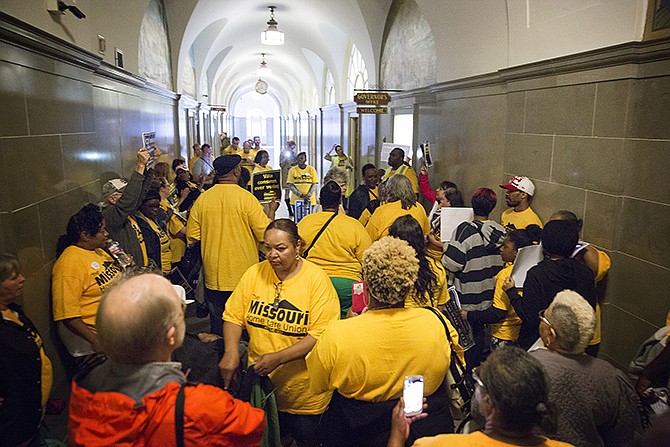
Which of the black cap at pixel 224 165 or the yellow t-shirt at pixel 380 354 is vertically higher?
the black cap at pixel 224 165

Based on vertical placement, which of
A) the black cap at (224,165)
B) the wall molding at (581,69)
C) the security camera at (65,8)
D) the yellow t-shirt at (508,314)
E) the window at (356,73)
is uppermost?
the window at (356,73)

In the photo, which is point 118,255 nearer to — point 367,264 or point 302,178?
point 367,264

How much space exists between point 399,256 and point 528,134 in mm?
3281

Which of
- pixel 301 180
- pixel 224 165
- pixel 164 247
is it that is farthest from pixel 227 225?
pixel 301 180

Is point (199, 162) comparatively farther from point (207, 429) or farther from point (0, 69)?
point (207, 429)

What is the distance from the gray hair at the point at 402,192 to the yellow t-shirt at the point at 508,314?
1.29 m


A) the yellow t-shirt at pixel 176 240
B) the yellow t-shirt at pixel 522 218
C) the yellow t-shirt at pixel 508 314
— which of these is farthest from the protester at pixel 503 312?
the yellow t-shirt at pixel 176 240

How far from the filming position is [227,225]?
4.21m

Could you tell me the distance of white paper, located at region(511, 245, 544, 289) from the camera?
3.31 meters

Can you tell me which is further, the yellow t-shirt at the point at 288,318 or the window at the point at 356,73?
the window at the point at 356,73

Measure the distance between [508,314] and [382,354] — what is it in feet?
5.60

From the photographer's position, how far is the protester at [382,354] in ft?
6.83

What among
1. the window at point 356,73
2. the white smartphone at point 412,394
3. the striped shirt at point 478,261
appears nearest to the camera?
the white smartphone at point 412,394

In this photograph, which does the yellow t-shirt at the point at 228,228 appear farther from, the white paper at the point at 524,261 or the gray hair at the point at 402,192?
the white paper at the point at 524,261
